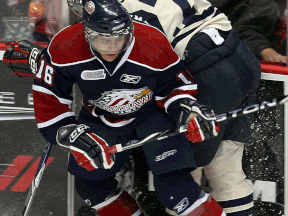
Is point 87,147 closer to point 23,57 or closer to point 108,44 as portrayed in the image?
point 108,44

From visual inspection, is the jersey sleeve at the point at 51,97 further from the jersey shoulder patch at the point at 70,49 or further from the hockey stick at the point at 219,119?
the hockey stick at the point at 219,119

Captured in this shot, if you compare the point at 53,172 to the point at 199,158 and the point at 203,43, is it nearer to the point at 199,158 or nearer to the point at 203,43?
the point at 199,158

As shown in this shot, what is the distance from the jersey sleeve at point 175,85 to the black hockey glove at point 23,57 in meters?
0.59

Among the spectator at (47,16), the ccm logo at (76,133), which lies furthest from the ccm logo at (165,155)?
the spectator at (47,16)

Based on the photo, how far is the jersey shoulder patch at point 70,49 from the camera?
220cm

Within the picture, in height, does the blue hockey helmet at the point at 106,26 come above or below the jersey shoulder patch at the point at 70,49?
above

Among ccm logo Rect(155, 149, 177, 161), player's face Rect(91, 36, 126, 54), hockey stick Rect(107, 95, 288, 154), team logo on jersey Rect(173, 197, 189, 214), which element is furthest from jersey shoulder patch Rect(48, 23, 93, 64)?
team logo on jersey Rect(173, 197, 189, 214)

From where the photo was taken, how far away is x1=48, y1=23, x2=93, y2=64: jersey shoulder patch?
7.23 ft

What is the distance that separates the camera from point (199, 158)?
99.7 inches

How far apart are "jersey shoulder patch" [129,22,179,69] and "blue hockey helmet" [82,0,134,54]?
0.28 feet

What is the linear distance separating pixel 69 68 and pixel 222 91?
658 millimetres

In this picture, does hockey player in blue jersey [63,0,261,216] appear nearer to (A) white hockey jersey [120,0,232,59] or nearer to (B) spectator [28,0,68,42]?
(A) white hockey jersey [120,0,232,59]

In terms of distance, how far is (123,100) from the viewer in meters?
2.31

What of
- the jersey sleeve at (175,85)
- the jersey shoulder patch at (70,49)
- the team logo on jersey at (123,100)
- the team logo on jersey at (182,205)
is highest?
the jersey shoulder patch at (70,49)
